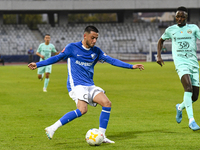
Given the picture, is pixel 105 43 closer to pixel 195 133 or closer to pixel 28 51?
pixel 28 51

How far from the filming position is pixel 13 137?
648 centimetres

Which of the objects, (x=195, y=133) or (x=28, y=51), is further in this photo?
(x=28, y=51)

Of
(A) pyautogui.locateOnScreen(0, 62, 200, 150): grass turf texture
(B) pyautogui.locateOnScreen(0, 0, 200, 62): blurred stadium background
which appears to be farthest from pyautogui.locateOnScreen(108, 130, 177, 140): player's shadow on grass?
(B) pyautogui.locateOnScreen(0, 0, 200, 62): blurred stadium background

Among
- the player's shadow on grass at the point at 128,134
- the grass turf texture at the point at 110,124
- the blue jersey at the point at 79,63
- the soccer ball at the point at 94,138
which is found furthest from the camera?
the player's shadow on grass at the point at 128,134

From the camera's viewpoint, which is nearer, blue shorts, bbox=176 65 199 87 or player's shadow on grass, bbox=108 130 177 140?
player's shadow on grass, bbox=108 130 177 140

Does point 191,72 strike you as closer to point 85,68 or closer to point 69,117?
point 85,68

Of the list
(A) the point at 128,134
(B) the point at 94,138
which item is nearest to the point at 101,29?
(A) the point at 128,134

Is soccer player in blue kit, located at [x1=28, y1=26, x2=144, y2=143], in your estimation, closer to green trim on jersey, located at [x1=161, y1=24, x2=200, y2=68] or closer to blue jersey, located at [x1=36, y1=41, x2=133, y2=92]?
blue jersey, located at [x1=36, y1=41, x2=133, y2=92]

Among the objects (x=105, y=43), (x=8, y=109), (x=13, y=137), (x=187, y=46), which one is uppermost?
(x=187, y=46)

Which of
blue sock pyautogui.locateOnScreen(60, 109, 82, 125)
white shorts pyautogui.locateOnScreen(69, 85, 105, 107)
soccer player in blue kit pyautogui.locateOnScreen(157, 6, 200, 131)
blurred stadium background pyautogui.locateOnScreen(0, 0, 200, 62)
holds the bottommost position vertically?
blurred stadium background pyautogui.locateOnScreen(0, 0, 200, 62)

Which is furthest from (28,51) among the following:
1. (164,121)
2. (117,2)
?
(164,121)

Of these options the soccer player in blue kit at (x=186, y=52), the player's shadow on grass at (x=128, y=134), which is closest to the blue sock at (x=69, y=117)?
the player's shadow on grass at (x=128, y=134)

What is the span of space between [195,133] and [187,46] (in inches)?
66.5

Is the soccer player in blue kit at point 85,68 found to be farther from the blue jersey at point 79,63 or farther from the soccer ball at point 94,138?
the soccer ball at point 94,138
